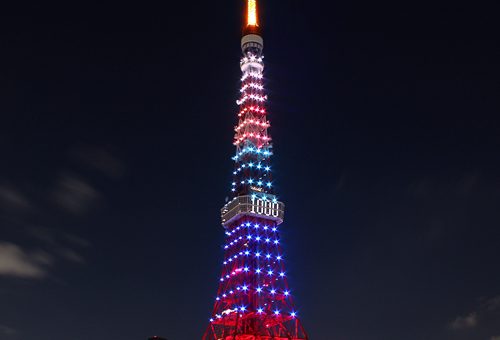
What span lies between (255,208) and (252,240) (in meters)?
5.85

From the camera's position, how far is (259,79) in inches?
4894

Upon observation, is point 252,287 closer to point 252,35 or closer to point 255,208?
point 255,208

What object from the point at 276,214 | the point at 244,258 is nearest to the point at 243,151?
the point at 276,214

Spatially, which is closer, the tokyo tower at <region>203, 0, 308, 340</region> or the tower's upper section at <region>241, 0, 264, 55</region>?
the tokyo tower at <region>203, 0, 308, 340</region>

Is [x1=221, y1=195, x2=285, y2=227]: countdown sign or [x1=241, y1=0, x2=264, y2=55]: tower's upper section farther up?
[x1=241, y1=0, x2=264, y2=55]: tower's upper section

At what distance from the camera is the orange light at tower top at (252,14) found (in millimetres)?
129750

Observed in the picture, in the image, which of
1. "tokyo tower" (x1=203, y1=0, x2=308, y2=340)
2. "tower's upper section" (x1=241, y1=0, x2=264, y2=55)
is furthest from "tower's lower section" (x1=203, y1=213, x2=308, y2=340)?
"tower's upper section" (x1=241, y1=0, x2=264, y2=55)

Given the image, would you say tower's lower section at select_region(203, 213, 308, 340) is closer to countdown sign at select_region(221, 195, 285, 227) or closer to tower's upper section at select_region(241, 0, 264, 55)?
countdown sign at select_region(221, 195, 285, 227)

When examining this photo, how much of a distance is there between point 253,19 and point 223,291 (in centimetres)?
5943

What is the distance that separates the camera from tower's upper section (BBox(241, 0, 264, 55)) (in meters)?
126

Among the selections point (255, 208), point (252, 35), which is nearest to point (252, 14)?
point (252, 35)

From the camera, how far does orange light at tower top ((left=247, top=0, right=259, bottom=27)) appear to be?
129750mm

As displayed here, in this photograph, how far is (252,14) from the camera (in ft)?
431

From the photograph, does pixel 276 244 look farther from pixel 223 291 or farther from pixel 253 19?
pixel 253 19
